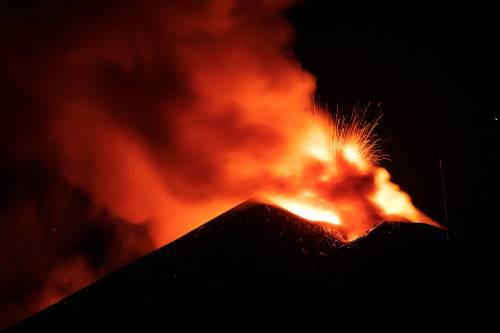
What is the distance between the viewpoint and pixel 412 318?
8.55 meters

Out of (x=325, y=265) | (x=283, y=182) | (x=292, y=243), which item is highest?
(x=283, y=182)

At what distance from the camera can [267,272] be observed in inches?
428

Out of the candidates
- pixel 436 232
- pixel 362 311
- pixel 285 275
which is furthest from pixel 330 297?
pixel 436 232

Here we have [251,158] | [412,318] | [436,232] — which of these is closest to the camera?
[412,318]

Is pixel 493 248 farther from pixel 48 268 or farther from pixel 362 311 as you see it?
pixel 48 268

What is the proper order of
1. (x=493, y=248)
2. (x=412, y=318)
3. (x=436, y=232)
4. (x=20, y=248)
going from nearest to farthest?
(x=412, y=318) < (x=493, y=248) < (x=436, y=232) < (x=20, y=248)

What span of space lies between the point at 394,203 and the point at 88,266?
643 inches

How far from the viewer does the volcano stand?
977cm

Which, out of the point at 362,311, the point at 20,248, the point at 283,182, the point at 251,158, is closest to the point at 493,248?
the point at 362,311

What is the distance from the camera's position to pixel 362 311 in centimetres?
887

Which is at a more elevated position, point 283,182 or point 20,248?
point 20,248

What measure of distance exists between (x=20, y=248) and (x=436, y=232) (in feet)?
66.2

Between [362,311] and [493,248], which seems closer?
[362,311]

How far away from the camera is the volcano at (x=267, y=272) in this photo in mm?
9773
